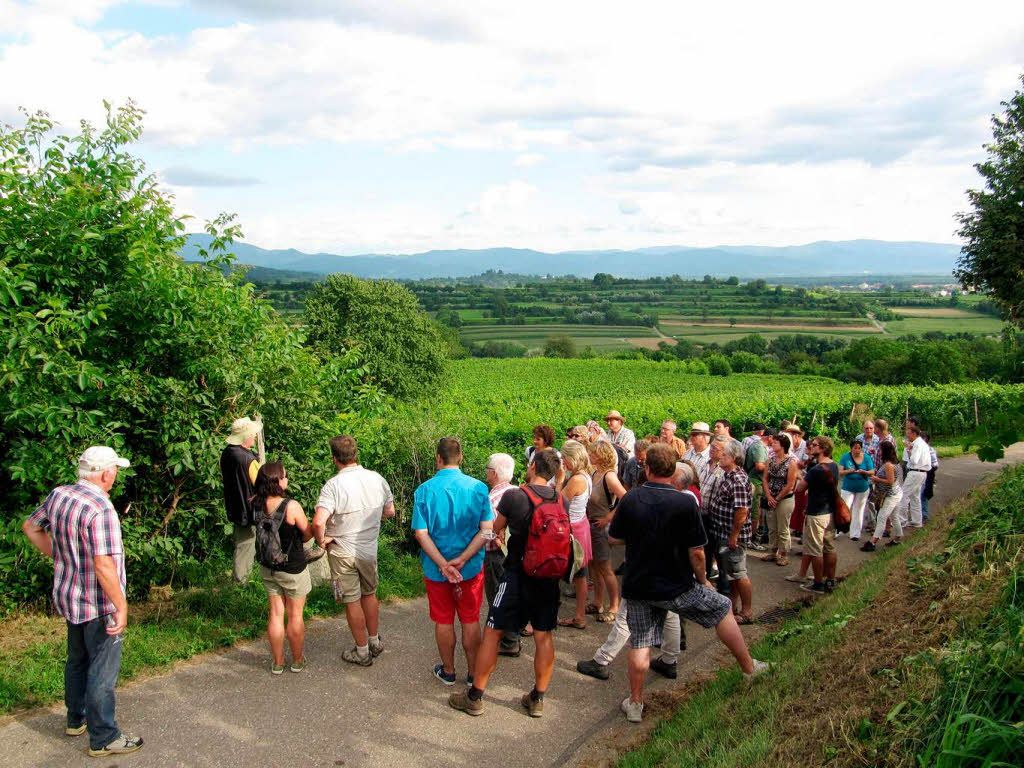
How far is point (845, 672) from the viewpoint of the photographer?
3.93m

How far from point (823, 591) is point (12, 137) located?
9.56 metres

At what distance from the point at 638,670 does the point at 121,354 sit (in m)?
5.53

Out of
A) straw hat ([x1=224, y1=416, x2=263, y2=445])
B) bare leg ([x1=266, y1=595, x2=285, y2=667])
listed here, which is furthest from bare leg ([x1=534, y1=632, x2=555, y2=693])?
straw hat ([x1=224, y1=416, x2=263, y2=445])

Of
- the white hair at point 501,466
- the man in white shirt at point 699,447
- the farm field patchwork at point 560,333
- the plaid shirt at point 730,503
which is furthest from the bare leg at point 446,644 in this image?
the farm field patchwork at point 560,333

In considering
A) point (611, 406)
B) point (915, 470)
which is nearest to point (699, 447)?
point (915, 470)

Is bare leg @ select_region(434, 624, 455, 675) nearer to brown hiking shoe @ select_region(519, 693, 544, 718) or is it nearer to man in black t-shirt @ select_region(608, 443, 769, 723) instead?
brown hiking shoe @ select_region(519, 693, 544, 718)

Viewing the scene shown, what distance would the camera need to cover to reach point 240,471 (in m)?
6.10

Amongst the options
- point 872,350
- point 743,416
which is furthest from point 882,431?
point 872,350

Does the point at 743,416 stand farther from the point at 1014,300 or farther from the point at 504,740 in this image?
the point at 504,740

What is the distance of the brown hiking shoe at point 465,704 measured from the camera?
4832mm

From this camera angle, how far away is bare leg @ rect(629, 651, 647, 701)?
4750mm

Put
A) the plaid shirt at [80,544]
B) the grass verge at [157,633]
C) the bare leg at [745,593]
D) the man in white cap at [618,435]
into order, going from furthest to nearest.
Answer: the man in white cap at [618,435] → the bare leg at [745,593] → the grass verge at [157,633] → the plaid shirt at [80,544]

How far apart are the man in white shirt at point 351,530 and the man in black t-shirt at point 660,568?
6.67ft

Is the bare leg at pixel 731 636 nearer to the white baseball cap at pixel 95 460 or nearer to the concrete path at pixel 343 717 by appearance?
the concrete path at pixel 343 717
